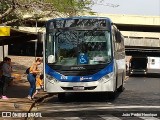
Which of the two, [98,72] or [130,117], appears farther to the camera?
[98,72]

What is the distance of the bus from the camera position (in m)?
18.0

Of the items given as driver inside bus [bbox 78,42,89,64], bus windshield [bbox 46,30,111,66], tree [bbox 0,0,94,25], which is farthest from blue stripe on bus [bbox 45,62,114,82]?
tree [bbox 0,0,94,25]

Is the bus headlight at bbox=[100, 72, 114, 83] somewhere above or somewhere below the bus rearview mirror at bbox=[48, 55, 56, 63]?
below

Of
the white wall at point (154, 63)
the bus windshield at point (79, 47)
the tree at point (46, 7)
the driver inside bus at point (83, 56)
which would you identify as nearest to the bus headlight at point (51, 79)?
the bus windshield at point (79, 47)

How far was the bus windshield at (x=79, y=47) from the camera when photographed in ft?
59.6

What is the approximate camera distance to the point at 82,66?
18.1 metres

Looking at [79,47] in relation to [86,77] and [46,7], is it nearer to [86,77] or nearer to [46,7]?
[86,77]

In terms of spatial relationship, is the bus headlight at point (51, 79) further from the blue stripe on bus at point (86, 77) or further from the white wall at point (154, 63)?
the white wall at point (154, 63)

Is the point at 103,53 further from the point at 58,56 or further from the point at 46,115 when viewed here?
the point at 46,115

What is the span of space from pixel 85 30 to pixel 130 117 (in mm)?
6152

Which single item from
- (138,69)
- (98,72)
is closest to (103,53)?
(98,72)

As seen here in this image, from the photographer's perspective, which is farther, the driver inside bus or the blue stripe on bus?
the driver inside bus

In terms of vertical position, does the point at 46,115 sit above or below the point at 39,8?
below

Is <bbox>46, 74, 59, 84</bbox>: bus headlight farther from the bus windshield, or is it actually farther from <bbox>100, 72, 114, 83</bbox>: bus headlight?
<bbox>100, 72, 114, 83</bbox>: bus headlight
